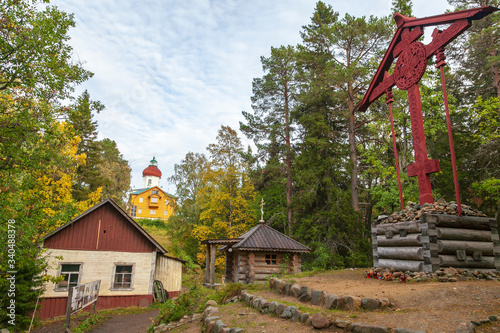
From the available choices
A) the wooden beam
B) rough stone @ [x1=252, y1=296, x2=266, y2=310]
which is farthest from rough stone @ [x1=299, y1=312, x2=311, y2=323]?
the wooden beam

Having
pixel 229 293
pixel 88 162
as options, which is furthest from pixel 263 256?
pixel 88 162

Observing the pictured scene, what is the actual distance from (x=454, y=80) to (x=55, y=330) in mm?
28304

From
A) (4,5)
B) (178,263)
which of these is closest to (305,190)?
(178,263)

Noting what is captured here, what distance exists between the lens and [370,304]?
233 inches

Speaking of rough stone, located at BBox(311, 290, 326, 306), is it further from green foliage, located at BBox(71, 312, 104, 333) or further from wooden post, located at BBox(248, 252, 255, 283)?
green foliage, located at BBox(71, 312, 104, 333)

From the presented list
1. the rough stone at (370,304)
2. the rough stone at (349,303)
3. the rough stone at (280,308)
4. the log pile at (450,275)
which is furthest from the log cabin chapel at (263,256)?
Answer: the rough stone at (370,304)

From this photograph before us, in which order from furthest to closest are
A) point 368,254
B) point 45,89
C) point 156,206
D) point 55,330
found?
point 156,206
point 368,254
point 55,330
point 45,89

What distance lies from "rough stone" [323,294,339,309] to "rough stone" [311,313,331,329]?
0.82m

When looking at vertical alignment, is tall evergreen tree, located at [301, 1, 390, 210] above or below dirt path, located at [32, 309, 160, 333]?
above

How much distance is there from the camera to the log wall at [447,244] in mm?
7637

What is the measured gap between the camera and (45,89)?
1048 centimetres

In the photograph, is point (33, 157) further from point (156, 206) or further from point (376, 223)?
point (156, 206)

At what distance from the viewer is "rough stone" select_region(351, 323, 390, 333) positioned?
4.59 m

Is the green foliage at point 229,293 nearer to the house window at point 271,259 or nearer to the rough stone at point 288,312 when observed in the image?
the rough stone at point 288,312
